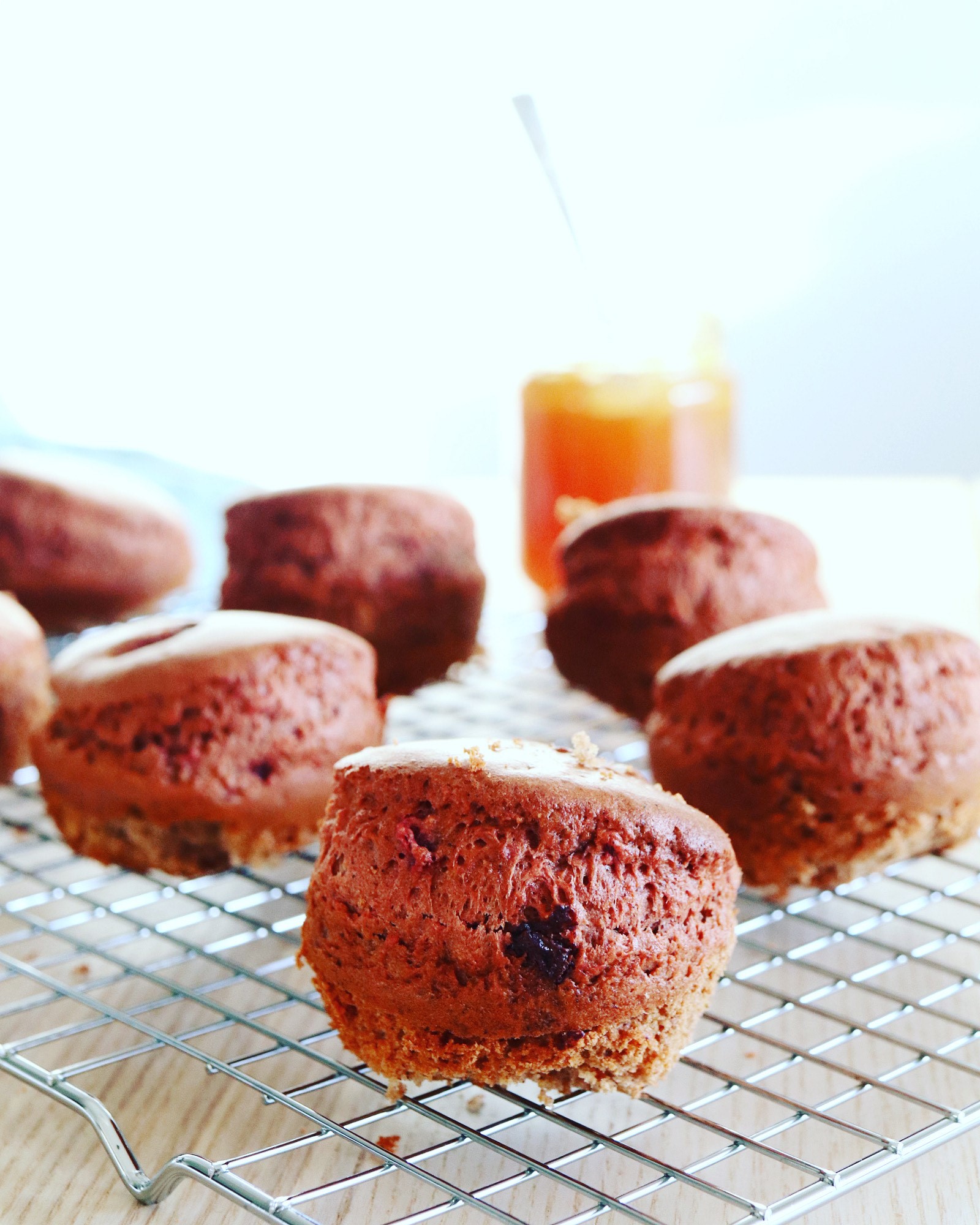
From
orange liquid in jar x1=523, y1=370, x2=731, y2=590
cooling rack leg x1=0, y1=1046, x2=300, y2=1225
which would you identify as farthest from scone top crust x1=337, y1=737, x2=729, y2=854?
orange liquid in jar x1=523, y1=370, x2=731, y2=590

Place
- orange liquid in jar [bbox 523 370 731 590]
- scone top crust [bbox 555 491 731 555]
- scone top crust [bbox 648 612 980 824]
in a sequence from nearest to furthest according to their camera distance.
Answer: scone top crust [bbox 648 612 980 824], scone top crust [bbox 555 491 731 555], orange liquid in jar [bbox 523 370 731 590]

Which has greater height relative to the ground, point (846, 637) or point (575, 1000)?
point (846, 637)

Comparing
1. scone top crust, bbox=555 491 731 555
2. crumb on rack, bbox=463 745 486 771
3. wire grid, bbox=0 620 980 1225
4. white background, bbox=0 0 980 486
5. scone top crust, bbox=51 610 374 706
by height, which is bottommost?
wire grid, bbox=0 620 980 1225

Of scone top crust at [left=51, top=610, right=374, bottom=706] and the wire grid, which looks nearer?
the wire grid

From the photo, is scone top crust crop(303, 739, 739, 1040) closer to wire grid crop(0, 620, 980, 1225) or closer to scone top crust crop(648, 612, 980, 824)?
wire grid crop(0, 620, 980, 1225)

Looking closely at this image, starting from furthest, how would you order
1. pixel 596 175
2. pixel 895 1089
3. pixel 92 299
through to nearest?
pixel 92 299 → pixel 596 175 → pixel 895 1089

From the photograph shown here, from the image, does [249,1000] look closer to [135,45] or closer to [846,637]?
[846,637]

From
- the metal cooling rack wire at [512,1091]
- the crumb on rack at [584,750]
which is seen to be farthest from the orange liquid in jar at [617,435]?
the crumb on rack at [584,750]

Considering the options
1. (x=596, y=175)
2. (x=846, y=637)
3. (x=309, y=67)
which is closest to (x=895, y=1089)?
(x=846, y=637)
